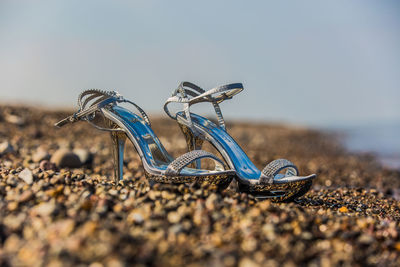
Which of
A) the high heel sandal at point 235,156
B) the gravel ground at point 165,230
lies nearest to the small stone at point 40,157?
the gravel ground at point 165,230

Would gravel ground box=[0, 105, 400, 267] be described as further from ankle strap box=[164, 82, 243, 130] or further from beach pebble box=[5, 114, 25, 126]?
beach pebble box=[5, 114, 25, 126]

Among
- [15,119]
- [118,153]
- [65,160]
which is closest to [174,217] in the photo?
[118,153]

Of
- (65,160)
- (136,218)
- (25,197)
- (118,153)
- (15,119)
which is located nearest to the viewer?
(136,218)

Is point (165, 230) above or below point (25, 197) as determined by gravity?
below

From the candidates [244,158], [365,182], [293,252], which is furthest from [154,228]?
[365,182]

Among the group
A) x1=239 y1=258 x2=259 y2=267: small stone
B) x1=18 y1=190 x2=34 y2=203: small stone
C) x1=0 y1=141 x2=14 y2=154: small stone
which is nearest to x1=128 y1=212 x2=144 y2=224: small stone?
x1=239 y1=258 x2=259 y2=267: small stone

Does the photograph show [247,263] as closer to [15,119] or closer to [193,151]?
[193,151]
